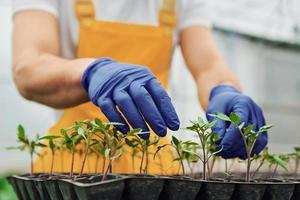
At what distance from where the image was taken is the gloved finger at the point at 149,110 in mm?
1030

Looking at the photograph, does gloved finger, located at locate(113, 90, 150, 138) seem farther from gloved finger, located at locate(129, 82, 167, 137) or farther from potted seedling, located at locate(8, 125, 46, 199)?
potted seedling, located at locate(8, 125, 46, 199)

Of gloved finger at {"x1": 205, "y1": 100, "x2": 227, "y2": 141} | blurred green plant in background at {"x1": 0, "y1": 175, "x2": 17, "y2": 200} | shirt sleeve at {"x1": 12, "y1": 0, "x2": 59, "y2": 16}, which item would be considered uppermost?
shirt sleeve at {"x1": 12, "y1": 0, "x2": 59, "y2": 16}

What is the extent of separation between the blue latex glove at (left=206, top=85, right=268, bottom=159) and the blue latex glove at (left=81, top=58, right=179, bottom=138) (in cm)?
16

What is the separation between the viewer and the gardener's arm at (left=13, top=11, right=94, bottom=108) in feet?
4.11

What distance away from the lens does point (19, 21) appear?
1555 mm

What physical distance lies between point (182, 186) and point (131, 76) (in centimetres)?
38

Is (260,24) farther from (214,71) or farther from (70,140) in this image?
(70,140)

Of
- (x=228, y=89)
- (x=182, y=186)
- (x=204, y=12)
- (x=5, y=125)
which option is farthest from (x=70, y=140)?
(x=5, y=125)

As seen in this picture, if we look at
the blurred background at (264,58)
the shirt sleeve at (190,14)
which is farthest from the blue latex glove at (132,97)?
the blurred background at (264,58)

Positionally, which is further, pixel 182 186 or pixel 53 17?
pixel 53 17

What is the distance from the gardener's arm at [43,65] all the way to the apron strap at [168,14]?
32 cm

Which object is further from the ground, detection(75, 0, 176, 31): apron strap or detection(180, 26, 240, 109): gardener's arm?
detection(75, 0, 176, 31): apron strap

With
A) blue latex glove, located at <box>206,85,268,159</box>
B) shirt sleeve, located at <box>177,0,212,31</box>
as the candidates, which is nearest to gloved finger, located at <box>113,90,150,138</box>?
blue latex glove, located at <box>206,85,268,159</box>

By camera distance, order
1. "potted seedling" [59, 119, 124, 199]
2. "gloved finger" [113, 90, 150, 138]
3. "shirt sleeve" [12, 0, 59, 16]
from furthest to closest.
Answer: "shirt sleeve" [12, 0, 59, 16]
"gloved finger" [113, 90, 150, 138]
"potted seedling" [59, 119, 124, 199]
